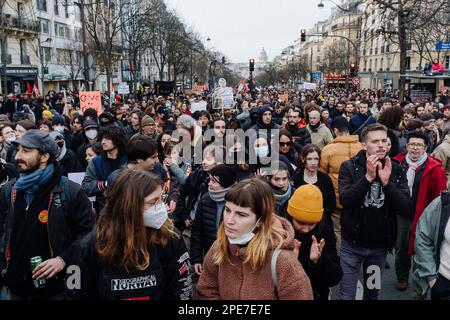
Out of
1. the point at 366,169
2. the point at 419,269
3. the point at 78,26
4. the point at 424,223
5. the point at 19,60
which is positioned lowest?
the point at 419,269

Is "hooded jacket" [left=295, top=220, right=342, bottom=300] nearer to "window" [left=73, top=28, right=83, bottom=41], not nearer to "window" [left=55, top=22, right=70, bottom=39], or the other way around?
"window" [left=55, top=22, right=70, bottom=39]

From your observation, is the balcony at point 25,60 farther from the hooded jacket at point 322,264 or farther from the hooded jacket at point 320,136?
the hooded jacket at point 322,264

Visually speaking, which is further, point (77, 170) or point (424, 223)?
point (77, 170)

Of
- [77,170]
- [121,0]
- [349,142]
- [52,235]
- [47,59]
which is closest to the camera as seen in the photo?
[52,235]

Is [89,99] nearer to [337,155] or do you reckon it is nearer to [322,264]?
[337,155]

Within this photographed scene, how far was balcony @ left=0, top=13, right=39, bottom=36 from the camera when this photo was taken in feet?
124

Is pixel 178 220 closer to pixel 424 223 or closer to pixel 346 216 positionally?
pixel 346 216

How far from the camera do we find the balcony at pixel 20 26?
37.8 m

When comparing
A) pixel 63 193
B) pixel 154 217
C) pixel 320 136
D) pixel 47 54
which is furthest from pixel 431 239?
pixel 47 54

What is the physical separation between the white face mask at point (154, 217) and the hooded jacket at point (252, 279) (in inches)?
14.8

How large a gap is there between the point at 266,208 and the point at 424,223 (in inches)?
63.4

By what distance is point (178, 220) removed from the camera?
4957 millimetres

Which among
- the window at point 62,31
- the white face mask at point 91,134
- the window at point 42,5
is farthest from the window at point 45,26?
the white face mask at point 91,134

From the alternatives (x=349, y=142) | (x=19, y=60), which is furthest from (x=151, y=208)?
(x=19, y=60)
